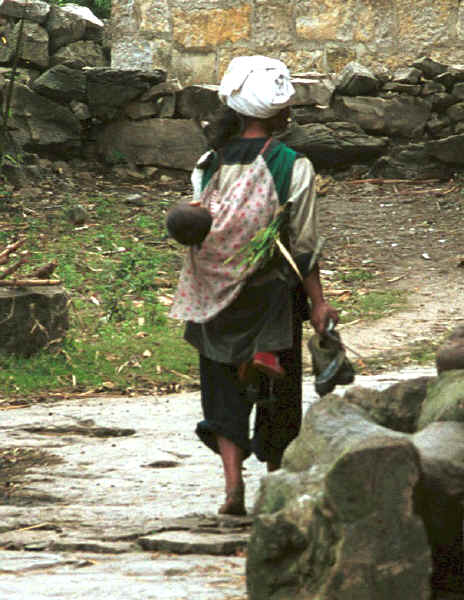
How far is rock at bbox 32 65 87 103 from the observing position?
9.52 meters

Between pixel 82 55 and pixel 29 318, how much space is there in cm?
460

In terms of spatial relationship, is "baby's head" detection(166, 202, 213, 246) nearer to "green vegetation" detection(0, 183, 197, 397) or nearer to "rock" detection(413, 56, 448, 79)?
"green vegetation" detection(0, 183, 197, 397)

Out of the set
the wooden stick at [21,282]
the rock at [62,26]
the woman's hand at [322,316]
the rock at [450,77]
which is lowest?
the wooden stick at [21,282]

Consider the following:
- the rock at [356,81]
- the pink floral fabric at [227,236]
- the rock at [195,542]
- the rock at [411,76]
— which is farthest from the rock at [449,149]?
the rock at [195,542]

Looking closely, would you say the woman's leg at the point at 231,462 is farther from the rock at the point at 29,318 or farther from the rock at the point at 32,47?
the rock at the point at 32,47

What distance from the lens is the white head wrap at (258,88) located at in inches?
133

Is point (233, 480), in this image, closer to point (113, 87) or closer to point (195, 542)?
point (195, 542)

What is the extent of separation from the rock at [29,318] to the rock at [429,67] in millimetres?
4802

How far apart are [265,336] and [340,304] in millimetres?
3865

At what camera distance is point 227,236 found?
3410mm

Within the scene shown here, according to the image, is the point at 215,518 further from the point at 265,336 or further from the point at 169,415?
the point at 169,415

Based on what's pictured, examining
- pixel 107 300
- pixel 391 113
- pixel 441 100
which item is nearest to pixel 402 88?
pixel 391 113

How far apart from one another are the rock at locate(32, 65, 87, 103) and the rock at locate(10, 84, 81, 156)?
9cm

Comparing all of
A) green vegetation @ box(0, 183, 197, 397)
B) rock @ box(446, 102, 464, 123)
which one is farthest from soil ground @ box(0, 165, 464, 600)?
rock @ box(446, 102, 464, 123)
